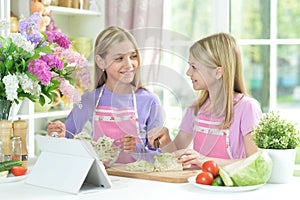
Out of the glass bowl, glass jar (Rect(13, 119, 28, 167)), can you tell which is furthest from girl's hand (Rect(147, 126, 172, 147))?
glass jar (Rect(13, 119, 28, 167))

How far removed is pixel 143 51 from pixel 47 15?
1.61m

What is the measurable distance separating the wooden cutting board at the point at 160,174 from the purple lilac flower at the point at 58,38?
473 mm

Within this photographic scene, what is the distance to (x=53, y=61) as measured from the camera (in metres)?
2.10

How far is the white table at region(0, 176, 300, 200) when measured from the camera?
1781mm

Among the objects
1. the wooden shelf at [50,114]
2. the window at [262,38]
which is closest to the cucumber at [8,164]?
the wooden shelf at [50,114]

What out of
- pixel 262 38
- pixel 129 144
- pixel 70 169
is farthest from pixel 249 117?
pixel 262 38

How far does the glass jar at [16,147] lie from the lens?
208 cm

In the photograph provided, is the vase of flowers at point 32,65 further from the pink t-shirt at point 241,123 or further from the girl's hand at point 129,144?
the pink t-shirt at point 241,123

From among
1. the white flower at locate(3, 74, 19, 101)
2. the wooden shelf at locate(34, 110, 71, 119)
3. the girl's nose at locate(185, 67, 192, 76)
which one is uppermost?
the girl's nose at locate(185, 67, 192, 76)

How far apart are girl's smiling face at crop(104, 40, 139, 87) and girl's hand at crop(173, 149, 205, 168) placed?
306mm

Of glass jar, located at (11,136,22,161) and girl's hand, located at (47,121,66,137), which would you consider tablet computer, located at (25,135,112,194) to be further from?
girl's hand, located at (47,121,66,137)

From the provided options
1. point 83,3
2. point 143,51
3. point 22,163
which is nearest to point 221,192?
point 143,51

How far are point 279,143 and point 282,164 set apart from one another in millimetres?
68

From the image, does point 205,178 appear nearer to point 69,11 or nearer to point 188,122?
point 188,122
